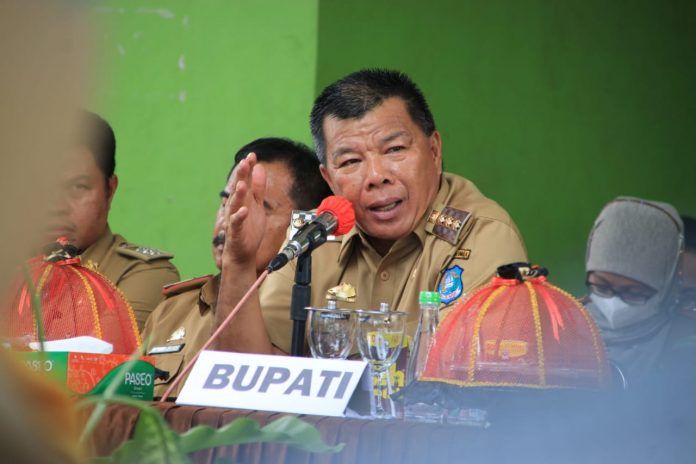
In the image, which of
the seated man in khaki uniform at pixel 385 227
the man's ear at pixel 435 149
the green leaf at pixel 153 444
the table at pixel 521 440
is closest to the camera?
the green leaf at pixel 153 444

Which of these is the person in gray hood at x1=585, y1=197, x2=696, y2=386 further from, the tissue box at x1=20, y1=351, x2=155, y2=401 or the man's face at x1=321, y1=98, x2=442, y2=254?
the tissue box at x1=20, y1=351, x2=155, y2=401

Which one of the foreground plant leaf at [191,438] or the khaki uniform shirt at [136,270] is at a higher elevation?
the foreground plant leaf at [191,438]

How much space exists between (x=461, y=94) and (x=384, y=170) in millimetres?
1328

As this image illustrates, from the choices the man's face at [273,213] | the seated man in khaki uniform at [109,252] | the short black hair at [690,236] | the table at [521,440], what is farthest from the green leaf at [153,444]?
the short black hair at [690,236]

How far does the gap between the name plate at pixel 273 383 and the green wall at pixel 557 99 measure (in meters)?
1.95

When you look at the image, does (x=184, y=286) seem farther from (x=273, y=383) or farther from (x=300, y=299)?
(x=273, y=383)

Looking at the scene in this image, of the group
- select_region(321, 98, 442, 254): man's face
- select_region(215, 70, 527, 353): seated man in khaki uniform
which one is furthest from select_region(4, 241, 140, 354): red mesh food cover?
select_region(321, 98, 442, 254): man's face

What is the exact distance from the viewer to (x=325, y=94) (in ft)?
8.22

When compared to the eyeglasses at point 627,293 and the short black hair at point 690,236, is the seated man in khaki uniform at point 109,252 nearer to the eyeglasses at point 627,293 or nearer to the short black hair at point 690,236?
the eyeglasses at point 627,293

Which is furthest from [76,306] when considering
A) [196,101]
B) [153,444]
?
[153,444]

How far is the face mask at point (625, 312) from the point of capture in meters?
2.93

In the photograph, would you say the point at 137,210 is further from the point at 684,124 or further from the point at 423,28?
the point at 684,124

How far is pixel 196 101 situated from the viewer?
3.50 meters

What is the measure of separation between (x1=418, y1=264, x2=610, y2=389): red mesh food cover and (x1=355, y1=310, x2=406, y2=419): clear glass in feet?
0.38
